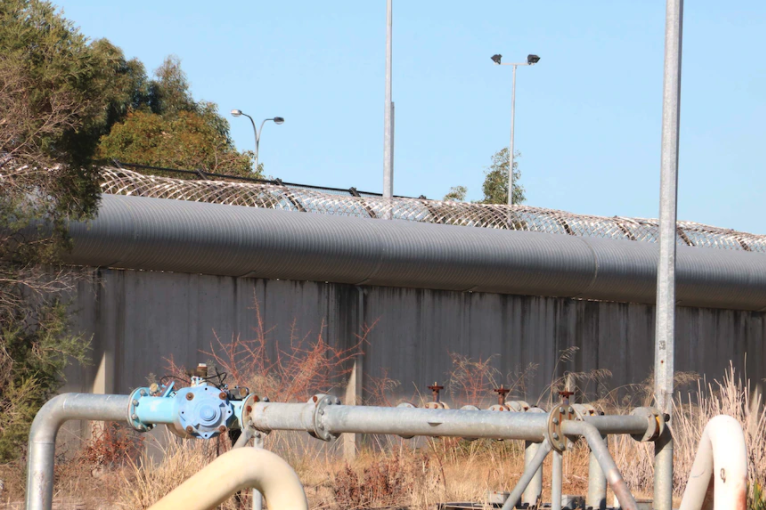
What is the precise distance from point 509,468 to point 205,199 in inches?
214

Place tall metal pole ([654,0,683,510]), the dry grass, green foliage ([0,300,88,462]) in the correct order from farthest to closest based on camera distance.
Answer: tall metal pole ([654,0,683,510])
green foliage ([0,300,88,462])
the dry grass

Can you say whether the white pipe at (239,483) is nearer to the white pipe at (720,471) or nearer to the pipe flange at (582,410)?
the white pipe at (720,471)

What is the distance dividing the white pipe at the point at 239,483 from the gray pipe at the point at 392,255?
28.5 ft

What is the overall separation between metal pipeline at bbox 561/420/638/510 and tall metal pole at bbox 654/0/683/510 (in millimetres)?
6851

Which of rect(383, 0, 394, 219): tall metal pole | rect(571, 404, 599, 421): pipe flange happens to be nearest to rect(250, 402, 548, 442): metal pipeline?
rect(571, 404, 599, 421): pipe flange

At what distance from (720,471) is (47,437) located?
2614mm

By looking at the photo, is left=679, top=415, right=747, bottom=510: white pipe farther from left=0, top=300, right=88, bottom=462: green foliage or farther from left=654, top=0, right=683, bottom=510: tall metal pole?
left=654, top=0, right=683, bottom=510: tall metal pole

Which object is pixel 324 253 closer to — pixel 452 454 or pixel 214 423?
pixel 452 454

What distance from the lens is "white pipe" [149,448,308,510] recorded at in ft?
8.39

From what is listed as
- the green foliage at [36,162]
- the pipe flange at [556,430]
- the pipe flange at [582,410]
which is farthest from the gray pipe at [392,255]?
the pipe flange at [556,430]

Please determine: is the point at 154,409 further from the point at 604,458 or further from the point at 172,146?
the point at 172,146

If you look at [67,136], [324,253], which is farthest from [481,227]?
[67,136]

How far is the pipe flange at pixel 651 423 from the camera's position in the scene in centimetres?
447

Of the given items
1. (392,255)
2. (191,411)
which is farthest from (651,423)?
(392,255)
